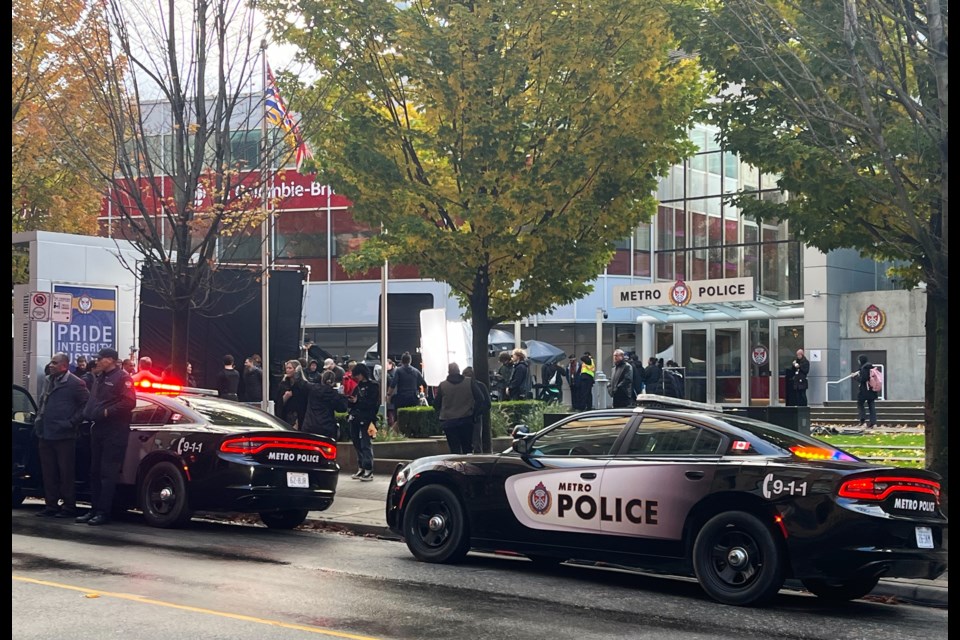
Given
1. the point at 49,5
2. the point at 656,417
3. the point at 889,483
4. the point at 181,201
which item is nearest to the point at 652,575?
the point at 656,417

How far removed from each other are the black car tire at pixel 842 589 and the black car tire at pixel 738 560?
18.7 inches

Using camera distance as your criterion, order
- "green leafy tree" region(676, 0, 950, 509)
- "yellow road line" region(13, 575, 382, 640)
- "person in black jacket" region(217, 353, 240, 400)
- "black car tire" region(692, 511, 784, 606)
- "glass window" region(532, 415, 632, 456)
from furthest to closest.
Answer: "person in black jacket" region(217, 353, 240, 400), "green leafy tree" region(676, 0, 950, 509), "glass window" region(532, 415, 632, 456), "black car tire" region(692, 511, 784, 606), "yellow road line" region(13, 575, 382, 640)

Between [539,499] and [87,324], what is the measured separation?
50.1 feet

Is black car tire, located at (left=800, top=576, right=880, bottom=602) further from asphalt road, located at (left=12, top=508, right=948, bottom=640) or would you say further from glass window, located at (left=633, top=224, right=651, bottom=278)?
glass window, located at (left=633, top=224, right=651, bottom=278)

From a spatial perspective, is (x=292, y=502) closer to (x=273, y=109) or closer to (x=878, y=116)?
(x=878, y=116)

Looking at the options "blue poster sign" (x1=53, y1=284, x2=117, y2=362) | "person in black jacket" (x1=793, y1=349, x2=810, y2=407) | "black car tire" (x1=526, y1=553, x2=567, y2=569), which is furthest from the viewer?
"person in black jacket" (x1=793, y1=349, x2=810, y2=407)

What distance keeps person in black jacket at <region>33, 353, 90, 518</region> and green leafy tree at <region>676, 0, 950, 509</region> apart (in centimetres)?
788

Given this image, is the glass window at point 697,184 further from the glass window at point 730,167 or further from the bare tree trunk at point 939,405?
the bare tree trunk at point 939,405

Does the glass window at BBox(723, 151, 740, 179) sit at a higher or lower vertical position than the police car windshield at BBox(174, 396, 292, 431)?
higher

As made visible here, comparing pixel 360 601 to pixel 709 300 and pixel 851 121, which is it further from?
pixel 709 300

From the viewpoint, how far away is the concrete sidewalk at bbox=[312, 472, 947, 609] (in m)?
9.94

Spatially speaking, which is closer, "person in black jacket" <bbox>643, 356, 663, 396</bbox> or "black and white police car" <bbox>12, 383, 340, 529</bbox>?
"black and white police car" <bbox>12, 383, 340, 529</bbox>

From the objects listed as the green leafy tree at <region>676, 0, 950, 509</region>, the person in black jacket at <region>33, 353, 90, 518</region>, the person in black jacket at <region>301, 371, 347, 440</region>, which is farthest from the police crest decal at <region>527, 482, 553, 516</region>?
the person in black jacket at <region>301, 371, 347, 440</region>

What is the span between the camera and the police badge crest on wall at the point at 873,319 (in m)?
37.6
